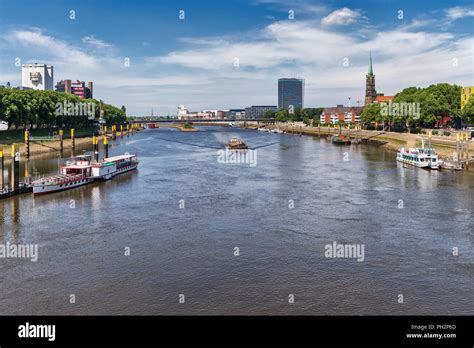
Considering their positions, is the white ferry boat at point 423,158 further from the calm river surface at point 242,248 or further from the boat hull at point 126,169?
the boat hull at point 126,169

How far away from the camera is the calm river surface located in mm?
25688

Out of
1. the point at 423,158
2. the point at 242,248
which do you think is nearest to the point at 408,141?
the point at 423,158

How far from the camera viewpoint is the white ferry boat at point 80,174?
177ft

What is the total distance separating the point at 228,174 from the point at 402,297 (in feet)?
156

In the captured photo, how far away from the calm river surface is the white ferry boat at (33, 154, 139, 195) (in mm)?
1330

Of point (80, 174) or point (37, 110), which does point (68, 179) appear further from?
point (37, 110)

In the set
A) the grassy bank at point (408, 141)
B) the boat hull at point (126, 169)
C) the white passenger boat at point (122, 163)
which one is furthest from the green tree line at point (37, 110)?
the grassy bank at point (408, 141)

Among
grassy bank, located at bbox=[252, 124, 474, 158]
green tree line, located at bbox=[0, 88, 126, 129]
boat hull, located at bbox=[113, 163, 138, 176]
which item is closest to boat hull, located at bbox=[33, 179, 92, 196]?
boat hull, located at bbox=[113, 163, 138, 176]

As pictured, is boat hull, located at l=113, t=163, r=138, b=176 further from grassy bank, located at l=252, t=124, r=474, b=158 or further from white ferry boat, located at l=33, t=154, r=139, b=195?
grassy bank, located at l=252, t=124, r=474, b=158

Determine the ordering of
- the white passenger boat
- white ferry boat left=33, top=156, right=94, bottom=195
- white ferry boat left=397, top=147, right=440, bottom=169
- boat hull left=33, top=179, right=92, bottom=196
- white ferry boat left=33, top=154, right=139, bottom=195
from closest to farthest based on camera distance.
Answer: boat hull left=33, top=179, right=92, bottom=196 < white ferry boat left=33, top=156, right=94, bottom=195 < white ferry boat left=33, top=154, right=139, bottom=195 < the white passenger boat < white ferry boat left=397, top=147, right=440, bottom=169

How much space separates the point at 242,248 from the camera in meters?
34.4

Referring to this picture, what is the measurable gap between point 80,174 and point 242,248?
112 ft
